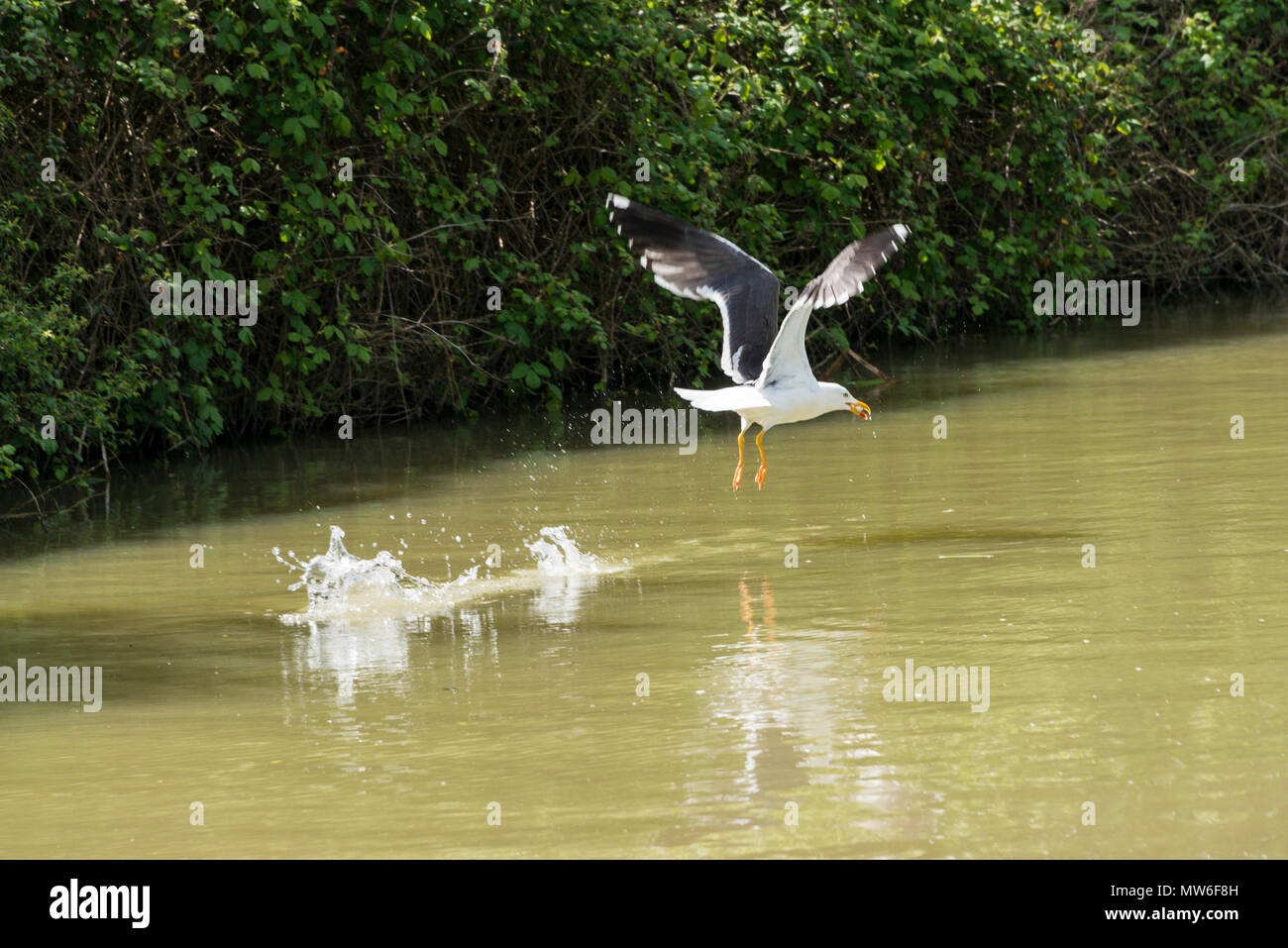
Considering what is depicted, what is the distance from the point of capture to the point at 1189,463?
1105 centimetres

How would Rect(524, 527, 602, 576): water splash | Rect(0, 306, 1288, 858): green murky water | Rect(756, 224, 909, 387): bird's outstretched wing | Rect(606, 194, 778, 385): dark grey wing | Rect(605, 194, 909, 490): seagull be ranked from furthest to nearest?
Rect(606, 194, 778, 385): dark grey wing, Rect(605, 194, 909, 490): seagull, Rect(524, 527, 602, 576): water splash, Rect(756, 224, 909, 387): bird's outstretched wing, Rect(0, 306, 1288, 858): green murky water

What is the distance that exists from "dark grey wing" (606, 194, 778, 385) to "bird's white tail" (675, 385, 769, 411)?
1.11 feet

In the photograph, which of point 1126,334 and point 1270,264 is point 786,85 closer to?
point 1126,334

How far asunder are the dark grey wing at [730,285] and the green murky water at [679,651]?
3.20 ft

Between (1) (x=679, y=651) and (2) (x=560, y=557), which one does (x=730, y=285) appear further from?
(1) (x=679, y=651)

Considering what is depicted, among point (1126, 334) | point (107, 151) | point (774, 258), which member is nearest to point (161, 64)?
point (107, 151)

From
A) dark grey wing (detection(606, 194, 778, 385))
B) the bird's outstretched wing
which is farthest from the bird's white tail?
dark grey wing (detection(606, 194, 778, 385))

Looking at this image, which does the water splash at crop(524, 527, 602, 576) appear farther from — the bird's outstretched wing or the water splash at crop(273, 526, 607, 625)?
the bird's outstretched wing

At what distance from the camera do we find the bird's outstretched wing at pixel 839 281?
335 inches

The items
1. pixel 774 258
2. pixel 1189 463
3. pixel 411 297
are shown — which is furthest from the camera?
pixel 774 258

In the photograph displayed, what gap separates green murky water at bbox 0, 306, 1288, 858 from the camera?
5.37 meters

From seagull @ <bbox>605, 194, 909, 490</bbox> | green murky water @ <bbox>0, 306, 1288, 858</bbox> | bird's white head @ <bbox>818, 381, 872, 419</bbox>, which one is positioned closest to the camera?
green murky water @ <bbox>0, 306, 1288, 858</bbox>

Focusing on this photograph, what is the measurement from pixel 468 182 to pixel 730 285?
17.9ft

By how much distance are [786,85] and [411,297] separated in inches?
183
